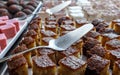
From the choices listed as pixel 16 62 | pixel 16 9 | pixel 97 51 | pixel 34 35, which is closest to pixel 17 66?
pixel 16 62

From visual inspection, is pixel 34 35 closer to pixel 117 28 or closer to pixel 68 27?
pixel 68 27

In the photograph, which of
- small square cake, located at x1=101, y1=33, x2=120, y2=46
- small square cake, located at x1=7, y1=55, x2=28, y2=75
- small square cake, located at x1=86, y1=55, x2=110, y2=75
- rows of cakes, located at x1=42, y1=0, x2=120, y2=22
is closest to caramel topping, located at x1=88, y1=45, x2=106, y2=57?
small square cake, located at x1=86, y1=55, x2=110, y2=75

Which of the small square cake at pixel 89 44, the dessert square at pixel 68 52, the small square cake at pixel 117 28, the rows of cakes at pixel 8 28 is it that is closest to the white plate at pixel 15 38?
the rows of cakes at pixel 8 28

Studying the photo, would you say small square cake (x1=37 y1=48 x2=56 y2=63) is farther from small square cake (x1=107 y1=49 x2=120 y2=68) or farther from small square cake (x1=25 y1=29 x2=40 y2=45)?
small square cake (x1=107 y1=49 x2=120 y2=68)

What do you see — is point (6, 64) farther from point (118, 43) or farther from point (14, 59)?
point (118, 43)

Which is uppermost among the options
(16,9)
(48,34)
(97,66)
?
(16,9)

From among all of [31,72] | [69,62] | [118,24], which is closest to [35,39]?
[31,72]
